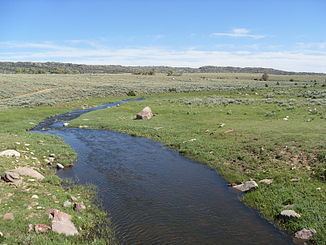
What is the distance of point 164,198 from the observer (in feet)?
71.1

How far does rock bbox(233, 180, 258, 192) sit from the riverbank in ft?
29.6

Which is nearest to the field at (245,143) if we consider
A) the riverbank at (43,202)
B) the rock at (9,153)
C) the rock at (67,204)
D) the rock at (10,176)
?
the riverbank at (43,202)

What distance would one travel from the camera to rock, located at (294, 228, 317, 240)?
16547 millimetres

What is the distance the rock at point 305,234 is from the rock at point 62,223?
10289 millimetres

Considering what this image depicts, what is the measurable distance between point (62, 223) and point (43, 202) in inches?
106

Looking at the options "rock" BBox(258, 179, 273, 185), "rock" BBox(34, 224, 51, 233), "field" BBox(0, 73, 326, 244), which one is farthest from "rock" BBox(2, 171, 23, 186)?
"rock" BBox(258, 179, 273, 185)

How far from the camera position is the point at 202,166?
28.5 m

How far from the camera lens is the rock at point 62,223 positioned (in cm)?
1599

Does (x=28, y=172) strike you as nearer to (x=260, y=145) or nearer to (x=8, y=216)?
(x=8, y=216)

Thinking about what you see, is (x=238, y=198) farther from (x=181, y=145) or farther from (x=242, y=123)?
(x=242, y=123)

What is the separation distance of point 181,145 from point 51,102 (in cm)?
4542

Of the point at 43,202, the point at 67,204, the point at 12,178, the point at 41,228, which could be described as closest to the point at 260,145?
the point at 67,204

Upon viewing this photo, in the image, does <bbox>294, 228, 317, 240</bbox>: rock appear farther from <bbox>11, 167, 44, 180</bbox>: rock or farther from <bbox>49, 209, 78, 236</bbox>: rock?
<bbox>11, 167, 44, 180</bbox>: rock

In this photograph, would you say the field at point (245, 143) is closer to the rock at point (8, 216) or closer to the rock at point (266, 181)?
the rock at point (266, 181)
